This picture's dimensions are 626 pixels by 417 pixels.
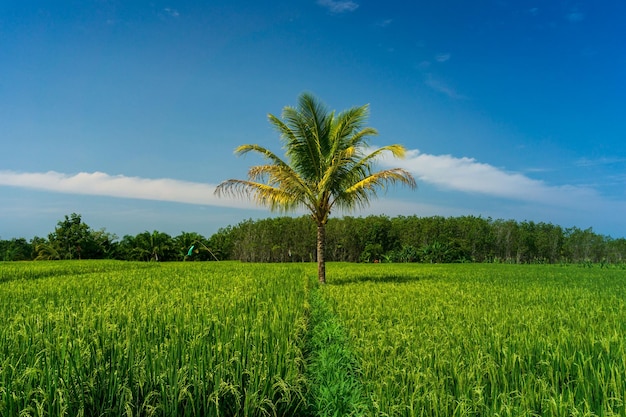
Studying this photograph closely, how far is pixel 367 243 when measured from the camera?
194 feet

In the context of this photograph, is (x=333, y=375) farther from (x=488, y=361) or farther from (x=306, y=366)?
(x=488, y=361)

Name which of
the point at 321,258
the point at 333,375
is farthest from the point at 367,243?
the point at 333,375

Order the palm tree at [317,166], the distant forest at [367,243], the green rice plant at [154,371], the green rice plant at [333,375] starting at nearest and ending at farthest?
the green rice plant at [154,371], the green rice plant at [333,375], the palm tree at [317,166], the distant forest at [367,243]

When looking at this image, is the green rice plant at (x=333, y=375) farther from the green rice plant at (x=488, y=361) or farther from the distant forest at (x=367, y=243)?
the distant forest at (x=367, y=243)

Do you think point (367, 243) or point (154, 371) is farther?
point (367, 243)

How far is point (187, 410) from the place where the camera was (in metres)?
3.22

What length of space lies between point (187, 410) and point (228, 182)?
12.7 meters

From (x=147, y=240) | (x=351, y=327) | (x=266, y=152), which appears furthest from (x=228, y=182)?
(x=147, y=240)

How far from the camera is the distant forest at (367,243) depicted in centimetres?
4912

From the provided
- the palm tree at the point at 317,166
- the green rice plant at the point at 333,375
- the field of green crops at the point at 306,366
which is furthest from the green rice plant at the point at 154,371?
the palm tree at the point at 317,166

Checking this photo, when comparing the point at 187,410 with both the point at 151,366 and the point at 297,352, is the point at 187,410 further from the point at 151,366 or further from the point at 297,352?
the point at 297,352

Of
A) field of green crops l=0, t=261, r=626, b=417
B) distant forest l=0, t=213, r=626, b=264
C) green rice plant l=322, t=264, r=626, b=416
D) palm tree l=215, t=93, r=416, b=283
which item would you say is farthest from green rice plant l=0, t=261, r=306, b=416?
distant forest l=0, t=213, r=626, b=264

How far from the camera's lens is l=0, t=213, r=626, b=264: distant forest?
161ft

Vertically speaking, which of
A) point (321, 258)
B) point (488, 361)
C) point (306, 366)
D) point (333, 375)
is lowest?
point (333, 375)
